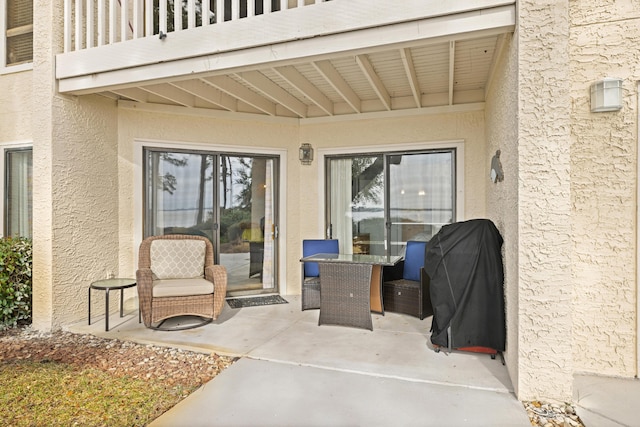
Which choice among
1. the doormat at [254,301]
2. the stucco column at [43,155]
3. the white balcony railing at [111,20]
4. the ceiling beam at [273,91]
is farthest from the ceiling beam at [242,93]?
the doormat at [254,301]

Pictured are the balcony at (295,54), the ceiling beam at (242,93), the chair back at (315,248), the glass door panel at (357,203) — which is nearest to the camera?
the balcony at (295,54)

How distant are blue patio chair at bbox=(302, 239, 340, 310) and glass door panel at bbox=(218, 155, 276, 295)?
0.88 metres

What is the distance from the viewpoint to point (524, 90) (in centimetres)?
274

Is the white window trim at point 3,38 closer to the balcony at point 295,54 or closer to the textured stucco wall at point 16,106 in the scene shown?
the textured stucco wall at point 16,106

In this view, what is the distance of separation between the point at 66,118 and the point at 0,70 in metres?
1.92

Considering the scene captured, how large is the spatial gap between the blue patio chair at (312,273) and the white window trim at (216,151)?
0.75m

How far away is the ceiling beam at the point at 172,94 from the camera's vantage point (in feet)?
15.5

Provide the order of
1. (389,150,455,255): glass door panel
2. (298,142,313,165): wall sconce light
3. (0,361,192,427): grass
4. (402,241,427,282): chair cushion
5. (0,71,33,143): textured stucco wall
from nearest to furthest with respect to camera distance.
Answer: (0,361,192,427): grass
(0,71,33,143): textured stucco wall
(402,241,427,282): chair cushion
(389,150,455,255): glass door panel
(298,142,313,165): wall sconce light

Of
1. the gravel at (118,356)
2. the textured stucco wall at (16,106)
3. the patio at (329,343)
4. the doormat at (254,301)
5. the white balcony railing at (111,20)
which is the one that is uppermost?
the white balcony railing at (111,20)

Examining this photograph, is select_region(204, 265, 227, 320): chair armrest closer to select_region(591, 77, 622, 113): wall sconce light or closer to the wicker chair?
the wicker chair

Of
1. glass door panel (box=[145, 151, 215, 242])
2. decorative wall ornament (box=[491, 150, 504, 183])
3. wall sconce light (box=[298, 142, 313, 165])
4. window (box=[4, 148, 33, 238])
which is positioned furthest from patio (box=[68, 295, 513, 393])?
wall sconce light (box=[298, 142, 313, 165])

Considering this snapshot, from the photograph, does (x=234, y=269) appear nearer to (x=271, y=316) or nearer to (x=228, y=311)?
(x=228, y=311)

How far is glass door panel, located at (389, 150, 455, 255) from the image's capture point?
5.77 m

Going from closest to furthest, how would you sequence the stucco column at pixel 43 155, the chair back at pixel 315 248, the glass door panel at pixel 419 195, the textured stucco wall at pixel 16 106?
the stucco column at pixel 43 155, the textured stucco wall at pixel 16 106, the chair back at pixel 315 248, the glass door panel at pixel 419 195
